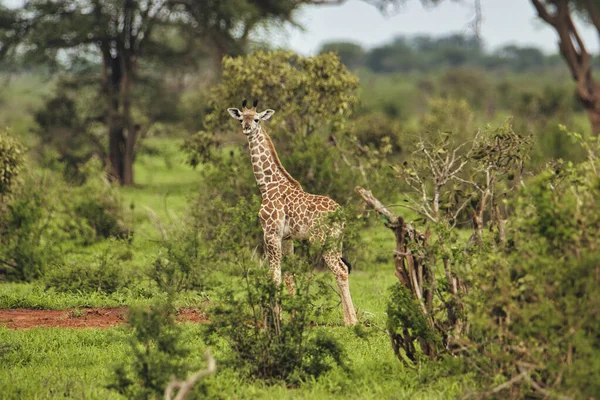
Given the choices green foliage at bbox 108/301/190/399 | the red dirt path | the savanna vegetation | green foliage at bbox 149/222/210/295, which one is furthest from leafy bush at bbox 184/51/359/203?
green foliage at bbox 108/301/190/399

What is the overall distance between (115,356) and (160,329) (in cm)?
202

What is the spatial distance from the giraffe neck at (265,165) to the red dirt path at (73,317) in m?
1.69

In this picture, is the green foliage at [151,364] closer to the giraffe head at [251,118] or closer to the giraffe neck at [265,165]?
the giraffe neck at [265,165]

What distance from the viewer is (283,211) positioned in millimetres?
10555

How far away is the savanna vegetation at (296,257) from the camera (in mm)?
6609

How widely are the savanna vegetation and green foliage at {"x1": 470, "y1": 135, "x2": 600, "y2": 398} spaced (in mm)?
18

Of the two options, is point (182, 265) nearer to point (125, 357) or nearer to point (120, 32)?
point (125, 357)

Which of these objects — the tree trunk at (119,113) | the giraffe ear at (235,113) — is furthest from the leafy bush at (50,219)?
the tree trunk at (119,113)

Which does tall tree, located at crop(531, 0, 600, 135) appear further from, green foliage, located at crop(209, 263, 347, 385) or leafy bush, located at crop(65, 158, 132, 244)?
green foliage, located at crop(209, 263, 347, 385)

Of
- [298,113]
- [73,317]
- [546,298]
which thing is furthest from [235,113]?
[546,298]

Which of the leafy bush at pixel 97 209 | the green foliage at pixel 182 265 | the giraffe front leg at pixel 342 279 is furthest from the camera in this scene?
the leafy bush at pixel 97 209

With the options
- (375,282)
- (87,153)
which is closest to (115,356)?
(375,282)

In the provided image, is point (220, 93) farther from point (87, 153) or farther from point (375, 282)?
point (87, 153)

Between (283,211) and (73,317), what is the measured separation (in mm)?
2750
